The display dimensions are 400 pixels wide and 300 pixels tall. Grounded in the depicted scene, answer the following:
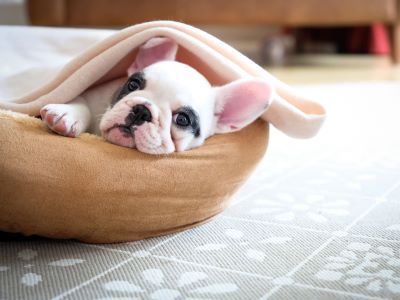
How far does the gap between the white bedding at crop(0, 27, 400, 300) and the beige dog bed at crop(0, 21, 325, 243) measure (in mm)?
54

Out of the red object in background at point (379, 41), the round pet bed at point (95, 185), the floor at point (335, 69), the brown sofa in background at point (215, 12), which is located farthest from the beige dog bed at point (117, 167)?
the red object in background at point (379, 41)

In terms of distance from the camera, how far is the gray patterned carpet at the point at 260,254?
0.94m

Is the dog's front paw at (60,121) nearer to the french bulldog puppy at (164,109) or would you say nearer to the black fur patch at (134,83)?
the french bulldog puppy at (164,109)

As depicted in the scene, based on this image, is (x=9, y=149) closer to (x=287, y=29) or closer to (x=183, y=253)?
(x=183, y=253)

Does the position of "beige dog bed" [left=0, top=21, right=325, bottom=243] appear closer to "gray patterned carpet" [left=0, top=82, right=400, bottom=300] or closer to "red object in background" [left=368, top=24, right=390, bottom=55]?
"gray patterned carpet" [left=0, top=82, right=400, bottom=300]

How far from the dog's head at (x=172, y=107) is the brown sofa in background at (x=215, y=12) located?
2.54 meters

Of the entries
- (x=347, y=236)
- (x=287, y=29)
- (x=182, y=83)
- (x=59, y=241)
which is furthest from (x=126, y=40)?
(x=287, y=29)

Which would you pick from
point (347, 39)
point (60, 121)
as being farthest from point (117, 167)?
point (347, 39)

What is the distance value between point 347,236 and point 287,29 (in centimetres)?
487

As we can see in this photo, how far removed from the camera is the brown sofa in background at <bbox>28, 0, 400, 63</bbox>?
12.2 ft

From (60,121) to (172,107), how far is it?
8.3 inches

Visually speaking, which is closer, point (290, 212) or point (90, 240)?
point (90, 240)

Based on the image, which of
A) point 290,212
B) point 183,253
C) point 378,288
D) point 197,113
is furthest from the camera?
point 290,212

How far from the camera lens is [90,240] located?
112 cm
